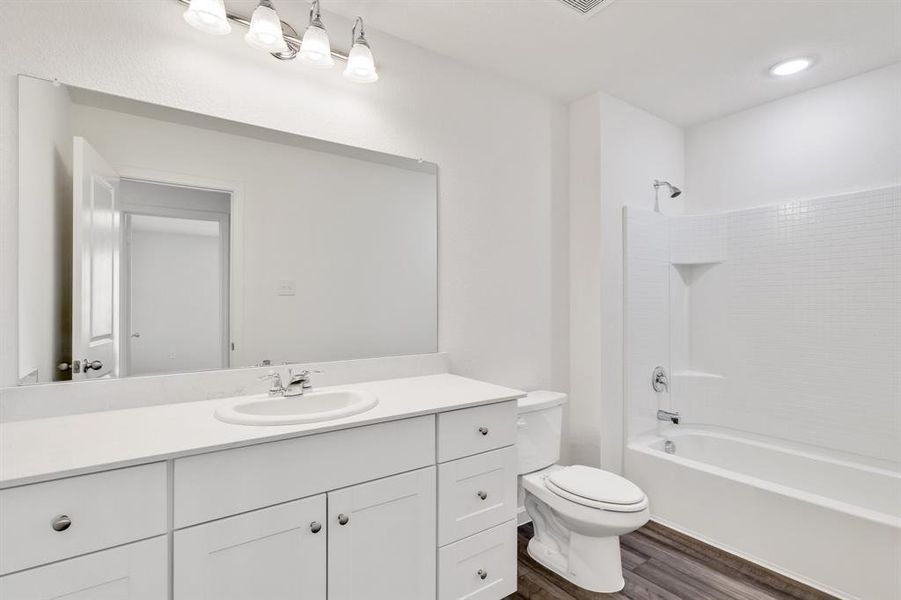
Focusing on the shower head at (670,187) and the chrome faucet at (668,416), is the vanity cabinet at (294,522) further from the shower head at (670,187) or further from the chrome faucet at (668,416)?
the shower head at (670,187)

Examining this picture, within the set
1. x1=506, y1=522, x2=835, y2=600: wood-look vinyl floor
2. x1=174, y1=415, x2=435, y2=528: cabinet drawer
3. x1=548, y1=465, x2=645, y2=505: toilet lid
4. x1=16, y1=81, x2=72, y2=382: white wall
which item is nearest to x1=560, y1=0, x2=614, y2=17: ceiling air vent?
x1=174, y1=415, x2=435, y2=528: cabinet drawer

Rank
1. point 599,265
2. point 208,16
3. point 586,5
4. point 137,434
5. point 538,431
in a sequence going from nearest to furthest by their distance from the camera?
point 137,434
point 208,16
point 586,5
point 538,431
point 599,265

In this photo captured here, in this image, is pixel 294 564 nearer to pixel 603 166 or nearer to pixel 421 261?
pixel 421 261

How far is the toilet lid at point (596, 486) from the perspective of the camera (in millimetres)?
1770

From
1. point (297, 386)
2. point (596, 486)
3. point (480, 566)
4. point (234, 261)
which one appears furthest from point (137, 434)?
point (596, 486)

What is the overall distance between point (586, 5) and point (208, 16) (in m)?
1.44

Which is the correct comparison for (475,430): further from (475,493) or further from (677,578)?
(677,578)

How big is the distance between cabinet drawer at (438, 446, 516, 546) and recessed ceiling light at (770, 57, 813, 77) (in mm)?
2434

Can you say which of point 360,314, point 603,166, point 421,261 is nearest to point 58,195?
point 360,314

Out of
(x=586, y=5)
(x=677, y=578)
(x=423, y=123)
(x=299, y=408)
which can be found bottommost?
(x=677, y=578)

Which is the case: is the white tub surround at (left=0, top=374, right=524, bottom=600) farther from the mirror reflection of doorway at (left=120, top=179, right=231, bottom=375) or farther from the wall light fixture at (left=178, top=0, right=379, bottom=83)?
the wall light fixture at (left=178, top=0, right=379, bottom=83)

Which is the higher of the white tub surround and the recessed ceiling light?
the recessed ceiling light

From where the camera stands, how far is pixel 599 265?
2.49 metres

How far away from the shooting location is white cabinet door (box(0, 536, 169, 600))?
871 millimetres
